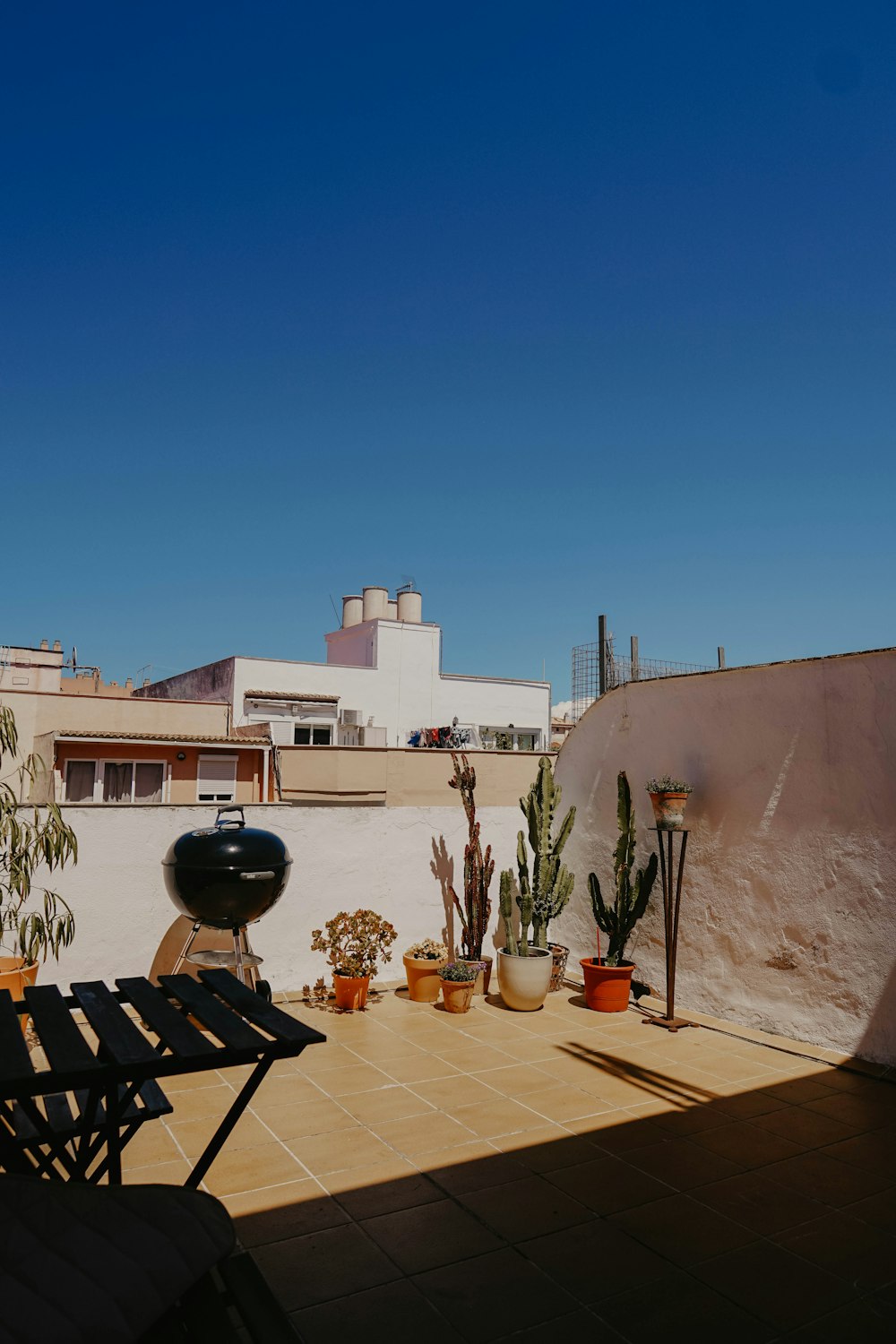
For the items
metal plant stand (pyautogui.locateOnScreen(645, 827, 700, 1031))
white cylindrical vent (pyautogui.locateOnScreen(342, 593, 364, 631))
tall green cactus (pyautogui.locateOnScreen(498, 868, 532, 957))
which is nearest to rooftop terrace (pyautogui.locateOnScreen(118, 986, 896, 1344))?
metal plant stand (pyautogui.locateOnScreen(645, 827, 700, 1031))

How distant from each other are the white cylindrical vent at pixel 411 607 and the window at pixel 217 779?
37.6 ft

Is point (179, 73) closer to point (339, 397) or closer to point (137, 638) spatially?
point (339, 397)

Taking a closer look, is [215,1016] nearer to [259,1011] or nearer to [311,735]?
[259,1011]

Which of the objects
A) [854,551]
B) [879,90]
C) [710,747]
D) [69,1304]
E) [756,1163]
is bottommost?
[756,1163]

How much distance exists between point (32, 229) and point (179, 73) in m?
2.98

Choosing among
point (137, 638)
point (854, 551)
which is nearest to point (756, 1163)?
point (854, 551)

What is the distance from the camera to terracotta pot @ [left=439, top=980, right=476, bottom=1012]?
259 inches

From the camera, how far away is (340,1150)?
13.4 ft

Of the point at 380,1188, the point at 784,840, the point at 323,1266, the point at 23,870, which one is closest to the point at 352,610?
the point at 784,840

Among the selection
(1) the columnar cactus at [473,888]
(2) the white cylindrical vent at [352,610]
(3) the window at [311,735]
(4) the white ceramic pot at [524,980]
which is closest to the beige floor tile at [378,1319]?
(4) the white ceramic pot at [524,980]

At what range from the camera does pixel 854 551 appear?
14.8 metres

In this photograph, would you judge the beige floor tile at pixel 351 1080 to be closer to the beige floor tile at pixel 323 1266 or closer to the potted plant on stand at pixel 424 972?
the potted plant on stand at pixel 424 972

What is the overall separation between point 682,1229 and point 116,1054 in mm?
2582

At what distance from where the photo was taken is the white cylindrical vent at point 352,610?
32.4 m
